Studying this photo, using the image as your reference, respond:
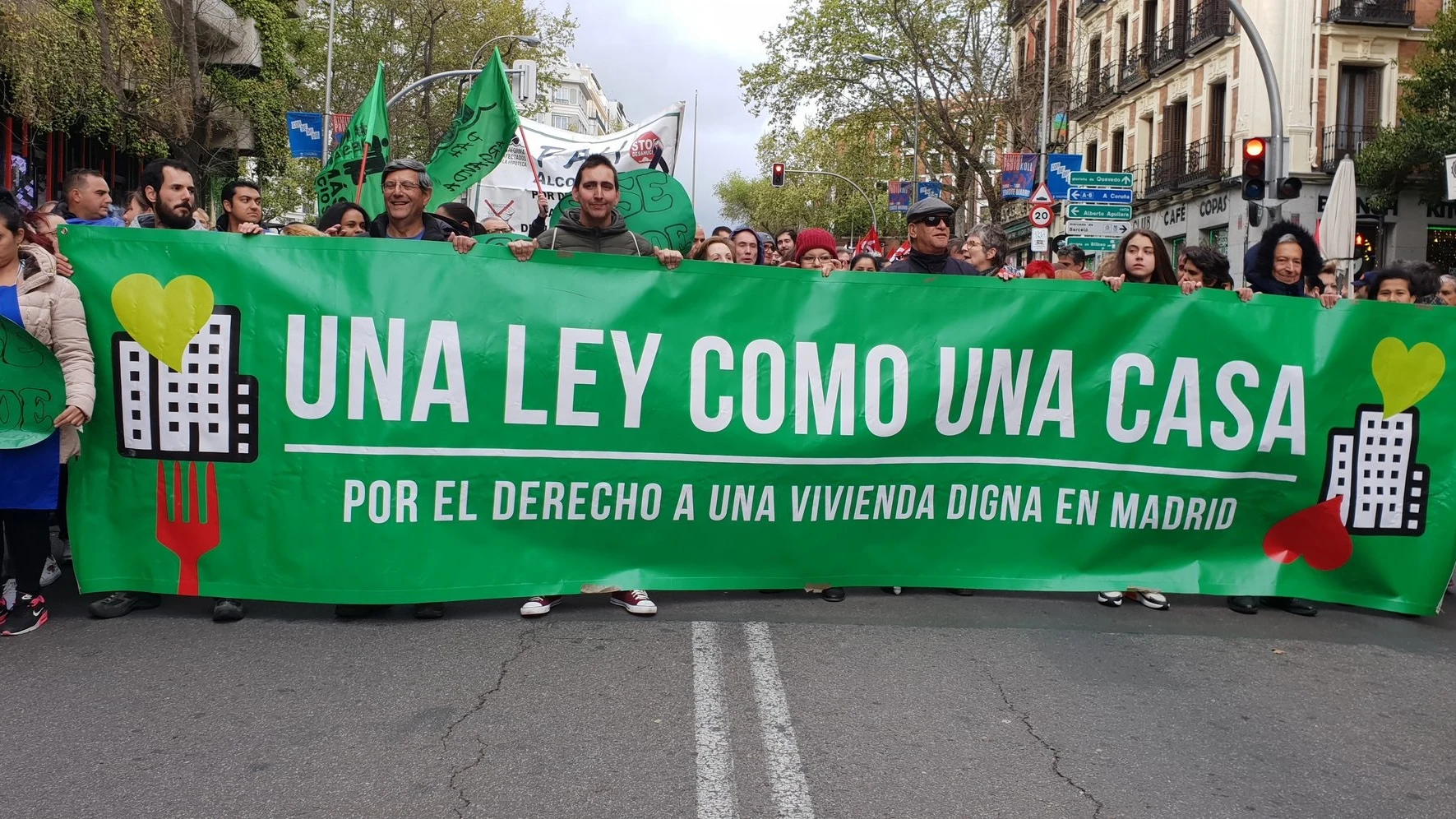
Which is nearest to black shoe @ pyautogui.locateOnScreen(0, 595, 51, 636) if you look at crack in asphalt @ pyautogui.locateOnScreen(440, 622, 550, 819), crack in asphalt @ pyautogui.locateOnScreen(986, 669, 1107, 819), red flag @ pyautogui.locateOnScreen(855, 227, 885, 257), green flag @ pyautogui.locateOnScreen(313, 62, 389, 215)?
crack in asphalt @ pyautogui.locateOnScreen(440, 622, 550, 819)

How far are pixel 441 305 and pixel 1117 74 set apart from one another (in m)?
35.9

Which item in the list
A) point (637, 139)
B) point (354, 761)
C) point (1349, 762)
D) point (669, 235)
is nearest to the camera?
point (354, 761)

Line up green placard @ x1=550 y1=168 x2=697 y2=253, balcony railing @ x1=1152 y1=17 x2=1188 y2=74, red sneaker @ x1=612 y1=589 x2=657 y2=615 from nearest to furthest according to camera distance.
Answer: red sneaker @ x1=612 y1=589 x2=657 y2=615, green placard @ x1=550 y1=168 x2=697 y2=253, balcony railing @ x1=1152 y1=17 x2=1188 y2=74

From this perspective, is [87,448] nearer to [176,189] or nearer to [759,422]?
[176,189]

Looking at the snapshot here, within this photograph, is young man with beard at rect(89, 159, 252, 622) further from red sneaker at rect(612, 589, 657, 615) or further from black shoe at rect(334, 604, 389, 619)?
red sneaker at rect(612, 589, 657, 615)

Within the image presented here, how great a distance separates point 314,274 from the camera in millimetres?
5168

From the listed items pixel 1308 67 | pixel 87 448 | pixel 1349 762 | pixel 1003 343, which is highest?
pixel 1308 67

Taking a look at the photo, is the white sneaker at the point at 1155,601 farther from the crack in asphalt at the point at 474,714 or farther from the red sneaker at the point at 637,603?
the crack in asphalt at the point at 474,714

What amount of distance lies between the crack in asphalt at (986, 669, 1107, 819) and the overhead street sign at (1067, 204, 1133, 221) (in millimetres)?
15504

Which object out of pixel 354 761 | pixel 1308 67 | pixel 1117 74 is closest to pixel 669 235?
pixel 354 761

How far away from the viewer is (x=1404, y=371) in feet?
19.7

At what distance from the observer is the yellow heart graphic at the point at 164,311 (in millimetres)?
5133

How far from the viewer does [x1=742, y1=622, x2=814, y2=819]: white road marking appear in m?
3.47

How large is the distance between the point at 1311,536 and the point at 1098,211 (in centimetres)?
1394
